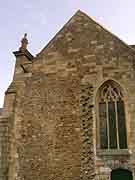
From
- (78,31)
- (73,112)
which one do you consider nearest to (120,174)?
(73,112)

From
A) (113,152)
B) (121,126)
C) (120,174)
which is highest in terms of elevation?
(121,126)

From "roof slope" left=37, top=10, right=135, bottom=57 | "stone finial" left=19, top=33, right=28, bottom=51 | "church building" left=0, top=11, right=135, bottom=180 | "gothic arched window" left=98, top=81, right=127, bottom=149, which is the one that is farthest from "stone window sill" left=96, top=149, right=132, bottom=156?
"stone finial" left=19, top=33, right=28, bottom=51

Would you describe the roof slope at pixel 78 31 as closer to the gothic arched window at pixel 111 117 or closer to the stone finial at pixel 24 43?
the stone finial at pixel 24 43

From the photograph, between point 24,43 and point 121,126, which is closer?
point 121,126

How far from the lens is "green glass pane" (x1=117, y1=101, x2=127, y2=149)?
1030cm

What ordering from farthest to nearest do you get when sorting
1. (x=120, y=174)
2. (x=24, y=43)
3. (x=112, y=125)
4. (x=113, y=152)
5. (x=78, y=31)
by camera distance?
(x=24, y=43), (x=78, y=31), (x=112, y=125), (x=113, y=152), (x=120, y=174)

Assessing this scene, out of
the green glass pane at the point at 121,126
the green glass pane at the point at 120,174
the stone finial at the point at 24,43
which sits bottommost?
the green glass pane at the point at 120,174

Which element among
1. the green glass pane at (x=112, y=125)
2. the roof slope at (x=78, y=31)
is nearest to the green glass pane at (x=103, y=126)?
the green glass pane at (x=112, y=125)

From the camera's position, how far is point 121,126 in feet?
34.7

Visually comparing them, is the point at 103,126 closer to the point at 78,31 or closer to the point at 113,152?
the point at 113,152

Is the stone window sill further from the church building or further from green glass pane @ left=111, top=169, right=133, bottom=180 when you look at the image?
green glass pane @ left=111, top=169, right=133, bottom=180

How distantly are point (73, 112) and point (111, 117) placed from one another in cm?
169

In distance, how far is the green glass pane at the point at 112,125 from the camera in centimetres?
1041

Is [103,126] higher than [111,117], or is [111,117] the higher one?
[111,117]
